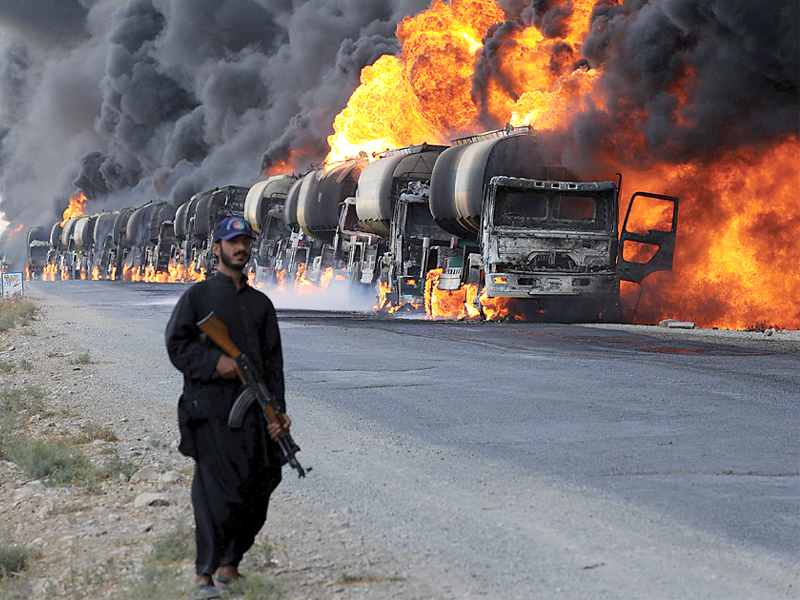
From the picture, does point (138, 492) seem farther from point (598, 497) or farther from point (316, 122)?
point (316, 122)

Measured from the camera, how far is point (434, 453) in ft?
21.7

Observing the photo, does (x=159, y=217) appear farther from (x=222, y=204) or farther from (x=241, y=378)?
(x=241, y=378)

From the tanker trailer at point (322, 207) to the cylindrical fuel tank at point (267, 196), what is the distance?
420cm

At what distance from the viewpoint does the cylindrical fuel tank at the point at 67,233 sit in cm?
6912

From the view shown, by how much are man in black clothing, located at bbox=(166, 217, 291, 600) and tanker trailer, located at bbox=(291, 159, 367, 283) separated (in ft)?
75.4

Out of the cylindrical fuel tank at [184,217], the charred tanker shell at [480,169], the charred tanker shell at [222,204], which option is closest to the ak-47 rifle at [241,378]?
the charred tanker shell at [480,169]

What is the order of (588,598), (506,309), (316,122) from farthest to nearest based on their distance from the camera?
(316,122) < (506,309) < (588,598)

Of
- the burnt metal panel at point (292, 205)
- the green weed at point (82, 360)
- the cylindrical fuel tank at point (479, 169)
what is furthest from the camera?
the burnt metal panel at point (292, 205)

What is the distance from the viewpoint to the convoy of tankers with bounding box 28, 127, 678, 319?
17969 millimetres

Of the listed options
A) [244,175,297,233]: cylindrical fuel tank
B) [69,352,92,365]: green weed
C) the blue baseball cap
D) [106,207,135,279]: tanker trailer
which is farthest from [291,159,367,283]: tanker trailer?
[106,207,135,279]: tanker trailer

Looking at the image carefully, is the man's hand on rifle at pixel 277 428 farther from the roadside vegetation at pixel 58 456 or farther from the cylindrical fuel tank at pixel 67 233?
the cylindrical fuel tank at pixel 67 233

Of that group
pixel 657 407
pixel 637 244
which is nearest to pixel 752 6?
pixel 637 244

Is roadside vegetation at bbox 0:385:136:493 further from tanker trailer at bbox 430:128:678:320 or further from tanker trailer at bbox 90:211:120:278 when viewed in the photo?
tanker trailer at bbox 90:211:120:278

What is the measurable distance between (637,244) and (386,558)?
1678 cm
